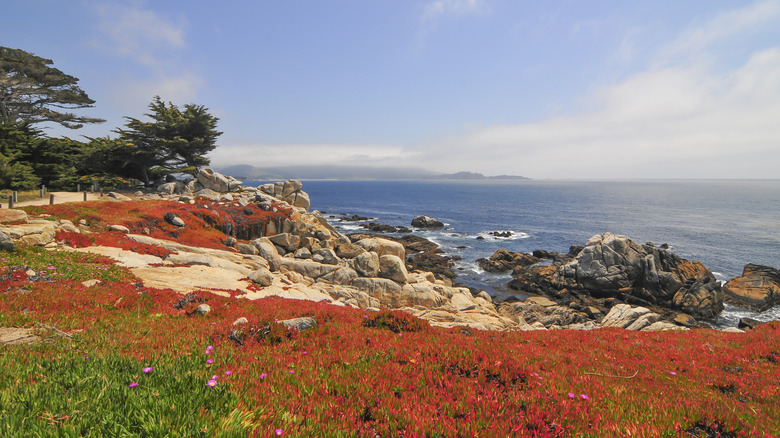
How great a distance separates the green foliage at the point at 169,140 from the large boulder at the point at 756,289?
70885mm

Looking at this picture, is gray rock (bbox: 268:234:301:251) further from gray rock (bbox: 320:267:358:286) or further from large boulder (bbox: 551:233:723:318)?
large boulder (bbox: 551:233:723:318)

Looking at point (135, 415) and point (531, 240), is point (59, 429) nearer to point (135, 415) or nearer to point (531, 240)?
point (135, 415)

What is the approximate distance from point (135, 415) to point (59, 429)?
615mm

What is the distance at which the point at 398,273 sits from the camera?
31453 millimetres

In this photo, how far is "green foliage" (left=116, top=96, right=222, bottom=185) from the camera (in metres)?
47.3

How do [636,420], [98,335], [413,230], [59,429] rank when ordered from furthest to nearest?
[413,230] < [98,335] < [636,420] < [59,429]

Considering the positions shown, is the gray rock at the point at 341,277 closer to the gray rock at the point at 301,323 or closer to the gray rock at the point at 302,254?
the gray rock at the point at 302,254

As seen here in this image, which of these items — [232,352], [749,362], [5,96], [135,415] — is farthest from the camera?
[5,96]

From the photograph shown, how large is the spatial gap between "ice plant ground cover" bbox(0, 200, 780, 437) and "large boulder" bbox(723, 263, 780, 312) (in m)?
37.0

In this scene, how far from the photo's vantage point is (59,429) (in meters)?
3.36

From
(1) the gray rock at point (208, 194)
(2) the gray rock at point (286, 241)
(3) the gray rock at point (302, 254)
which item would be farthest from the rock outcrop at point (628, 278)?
(1) the gray rock at point (208, 194)

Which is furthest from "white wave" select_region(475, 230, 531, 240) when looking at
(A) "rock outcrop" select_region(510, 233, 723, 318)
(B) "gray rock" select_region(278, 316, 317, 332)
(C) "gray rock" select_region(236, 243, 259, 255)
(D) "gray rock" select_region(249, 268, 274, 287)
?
(B) "gray rock" select_region(278, 316, 317, 332)

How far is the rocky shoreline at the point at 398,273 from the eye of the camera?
19328mm

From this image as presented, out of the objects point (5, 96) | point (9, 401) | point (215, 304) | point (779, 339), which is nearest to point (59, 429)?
point (9, 401)
